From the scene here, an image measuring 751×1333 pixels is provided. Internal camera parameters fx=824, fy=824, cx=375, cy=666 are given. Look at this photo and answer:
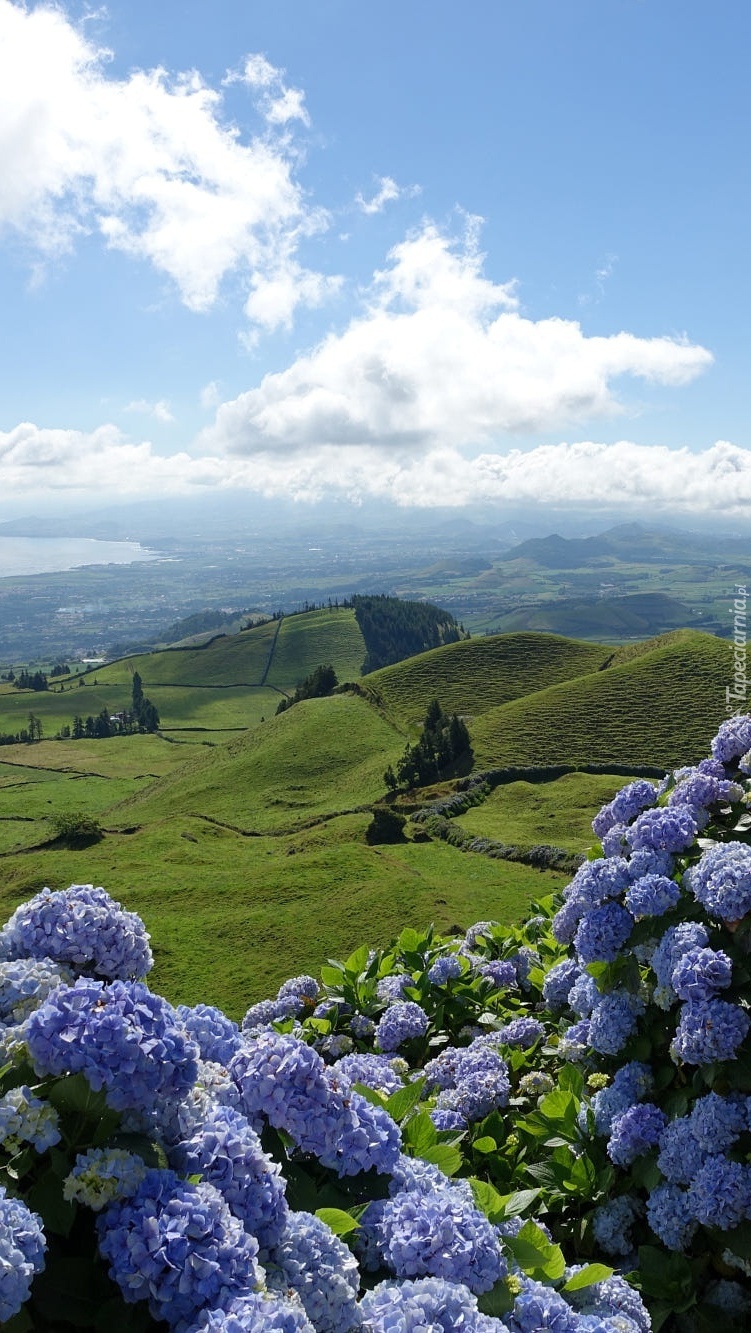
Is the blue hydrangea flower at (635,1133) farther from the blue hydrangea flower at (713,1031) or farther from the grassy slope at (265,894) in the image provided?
the grassy slope at (265,894)

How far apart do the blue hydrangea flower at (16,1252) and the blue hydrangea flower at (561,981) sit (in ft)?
18.2

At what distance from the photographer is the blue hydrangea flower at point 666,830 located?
20.0ft

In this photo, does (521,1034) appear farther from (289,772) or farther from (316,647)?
(316,647)

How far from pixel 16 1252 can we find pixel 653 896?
177 inches

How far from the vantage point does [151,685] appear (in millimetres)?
156625

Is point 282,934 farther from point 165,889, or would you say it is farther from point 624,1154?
point 624,1154

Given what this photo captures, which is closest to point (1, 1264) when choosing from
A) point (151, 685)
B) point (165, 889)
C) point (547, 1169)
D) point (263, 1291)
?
point (263, 1291)

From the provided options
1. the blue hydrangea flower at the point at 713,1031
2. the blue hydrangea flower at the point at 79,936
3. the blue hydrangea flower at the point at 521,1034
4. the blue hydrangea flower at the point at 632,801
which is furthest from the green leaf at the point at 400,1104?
the blue hydrangea flower at the point at 632,801

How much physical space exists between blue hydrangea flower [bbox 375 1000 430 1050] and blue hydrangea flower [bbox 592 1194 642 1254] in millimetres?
2220

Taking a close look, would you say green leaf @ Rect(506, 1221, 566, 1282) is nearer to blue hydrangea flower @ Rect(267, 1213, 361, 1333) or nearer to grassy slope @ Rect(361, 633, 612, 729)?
blue hydrangea flower @ Rect(267, 1213, 361, 1333)

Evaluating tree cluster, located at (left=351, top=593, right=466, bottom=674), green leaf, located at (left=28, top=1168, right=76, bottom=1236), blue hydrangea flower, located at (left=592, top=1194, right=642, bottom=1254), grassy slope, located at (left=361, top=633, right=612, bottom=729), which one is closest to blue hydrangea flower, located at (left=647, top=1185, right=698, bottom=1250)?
blue hydrangea flower, located at (left=592, top=1194, right=642, bottom=1254)

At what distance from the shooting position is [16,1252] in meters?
2.33

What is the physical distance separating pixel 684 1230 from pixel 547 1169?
2.96 feet

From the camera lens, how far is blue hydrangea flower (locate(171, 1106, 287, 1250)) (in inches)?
117
